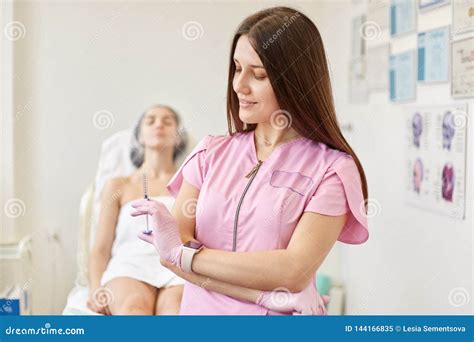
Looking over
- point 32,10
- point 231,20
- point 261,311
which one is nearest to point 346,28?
point 231,20

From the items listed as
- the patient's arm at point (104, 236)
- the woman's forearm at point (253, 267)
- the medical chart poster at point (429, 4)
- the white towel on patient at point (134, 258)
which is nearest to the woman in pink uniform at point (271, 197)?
the woman's forearm at point (253, 267)

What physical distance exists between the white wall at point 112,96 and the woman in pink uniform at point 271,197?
0.98 meters

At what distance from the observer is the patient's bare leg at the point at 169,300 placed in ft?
5.89

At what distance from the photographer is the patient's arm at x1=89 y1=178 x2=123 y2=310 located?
1.98m

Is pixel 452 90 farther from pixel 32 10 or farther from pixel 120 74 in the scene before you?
pixel 32 10

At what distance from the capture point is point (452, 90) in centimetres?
159

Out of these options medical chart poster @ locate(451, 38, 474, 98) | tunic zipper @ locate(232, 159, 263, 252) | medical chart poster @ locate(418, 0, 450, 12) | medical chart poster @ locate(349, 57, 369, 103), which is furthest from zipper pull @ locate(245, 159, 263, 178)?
medical chart poster @ locate(349, 57, 369, 103)

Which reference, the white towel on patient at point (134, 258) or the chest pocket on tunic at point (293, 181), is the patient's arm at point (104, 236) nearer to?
the white towel on patient at point (134, 258)

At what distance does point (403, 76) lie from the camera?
6.19 feet

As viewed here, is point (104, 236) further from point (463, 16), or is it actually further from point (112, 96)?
point (463, 16)

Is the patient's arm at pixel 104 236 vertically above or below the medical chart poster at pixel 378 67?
below

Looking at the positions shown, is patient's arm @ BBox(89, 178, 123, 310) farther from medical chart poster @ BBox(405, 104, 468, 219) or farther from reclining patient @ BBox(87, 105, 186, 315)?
medical chart poster @ BBox(405, 104, 468, 219)

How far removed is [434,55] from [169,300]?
2.83ft
